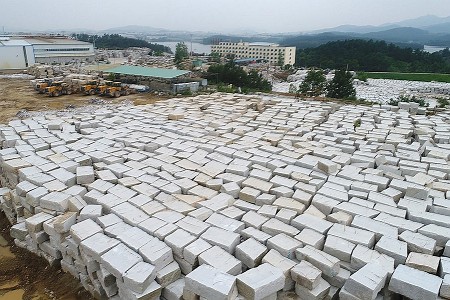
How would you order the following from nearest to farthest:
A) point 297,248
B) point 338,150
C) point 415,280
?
point 415,280
point 297,248
point 338,150

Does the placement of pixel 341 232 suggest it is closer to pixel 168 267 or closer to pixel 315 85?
pixel 168 267

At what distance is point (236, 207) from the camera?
15.4ft

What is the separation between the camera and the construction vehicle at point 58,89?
616 inches

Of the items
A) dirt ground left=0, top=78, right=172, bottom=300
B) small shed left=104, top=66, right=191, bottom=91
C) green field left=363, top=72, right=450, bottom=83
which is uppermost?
small shed left=104, top=66, right=191, bottom=91

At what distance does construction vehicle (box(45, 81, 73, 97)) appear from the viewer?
15.6 m

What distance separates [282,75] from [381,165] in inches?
1578

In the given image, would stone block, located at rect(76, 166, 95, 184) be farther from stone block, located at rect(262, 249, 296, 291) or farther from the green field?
the green field

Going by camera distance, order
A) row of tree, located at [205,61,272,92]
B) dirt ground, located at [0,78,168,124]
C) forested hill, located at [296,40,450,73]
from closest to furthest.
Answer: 1. dirt ground, located at [0,78,168,124]
2. row of tree, located at [205,61,272,92]
3. forested hill, located at [296,40,450,73]

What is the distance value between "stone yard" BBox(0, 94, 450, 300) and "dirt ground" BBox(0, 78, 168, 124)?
18.3 ft

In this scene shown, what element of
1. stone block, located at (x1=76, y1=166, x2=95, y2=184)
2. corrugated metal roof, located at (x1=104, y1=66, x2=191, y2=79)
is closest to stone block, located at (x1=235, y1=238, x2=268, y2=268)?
stone block, located at (x1=76, y1=166, x2=95, y2=184)

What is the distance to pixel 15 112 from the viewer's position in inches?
502

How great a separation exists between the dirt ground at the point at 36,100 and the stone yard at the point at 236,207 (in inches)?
219

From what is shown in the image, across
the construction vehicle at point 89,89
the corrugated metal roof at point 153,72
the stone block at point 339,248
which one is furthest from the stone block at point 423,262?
the construction vehicle at point 89,89

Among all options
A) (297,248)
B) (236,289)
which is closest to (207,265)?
(236,289)
